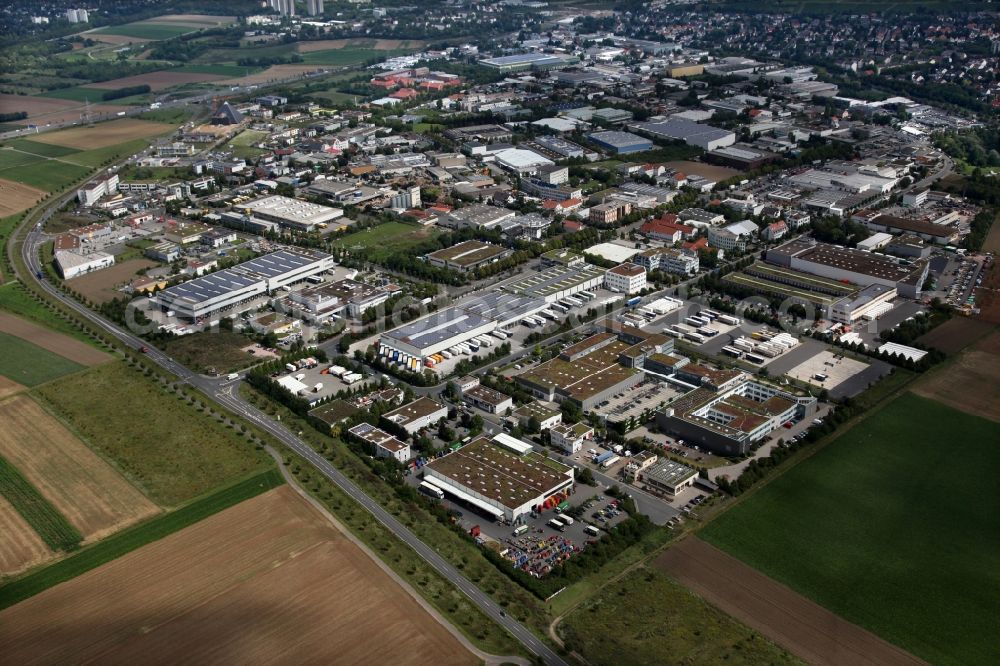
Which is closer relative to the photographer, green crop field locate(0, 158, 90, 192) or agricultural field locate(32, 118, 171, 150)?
green crop field locate(0, 158, 90, 192)

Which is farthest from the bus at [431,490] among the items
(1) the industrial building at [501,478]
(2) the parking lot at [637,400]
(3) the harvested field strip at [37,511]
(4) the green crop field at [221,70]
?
(4) the green crop field at [221,70]

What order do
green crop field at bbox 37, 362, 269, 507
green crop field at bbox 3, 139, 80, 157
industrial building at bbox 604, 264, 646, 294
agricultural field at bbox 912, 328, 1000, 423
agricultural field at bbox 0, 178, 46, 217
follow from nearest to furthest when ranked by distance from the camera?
green crop field at bbox 37, 362, 269, 507
agricultural field at bbox 912, 328, 1000, 423
industrial building at bbox 604, 264, 646, 294
agricultural field at bbox 0, 178, 46, 217
green crop field at bbox 3, 139, 80, 157

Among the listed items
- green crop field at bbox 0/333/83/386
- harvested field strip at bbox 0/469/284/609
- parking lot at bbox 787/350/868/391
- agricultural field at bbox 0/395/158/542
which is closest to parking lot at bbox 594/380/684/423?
parking lot at bbox 787/350/868/391

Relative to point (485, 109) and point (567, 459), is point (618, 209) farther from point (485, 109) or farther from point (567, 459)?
point (485, 109)

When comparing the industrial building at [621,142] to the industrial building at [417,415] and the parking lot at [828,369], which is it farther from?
the industrial building at [417,415]

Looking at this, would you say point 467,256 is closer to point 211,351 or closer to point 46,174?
point 211,351

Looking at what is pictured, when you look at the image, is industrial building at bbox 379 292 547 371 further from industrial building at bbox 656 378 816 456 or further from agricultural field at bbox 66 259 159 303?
agricultural field at bbox 66 259 159 303

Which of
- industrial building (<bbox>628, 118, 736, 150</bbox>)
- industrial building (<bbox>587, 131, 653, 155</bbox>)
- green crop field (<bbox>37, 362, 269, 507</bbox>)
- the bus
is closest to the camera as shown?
the bus
